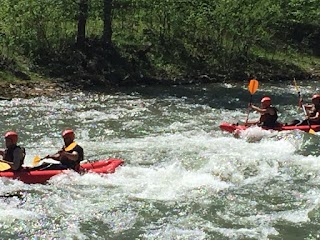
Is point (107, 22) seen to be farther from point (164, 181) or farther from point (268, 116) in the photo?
point (164, 181)

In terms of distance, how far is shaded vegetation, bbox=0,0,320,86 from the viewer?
67.6ft

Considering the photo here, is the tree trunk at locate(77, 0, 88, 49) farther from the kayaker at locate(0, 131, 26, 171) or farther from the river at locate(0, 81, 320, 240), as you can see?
the kayaker at locate(0, 131, 26, 171)

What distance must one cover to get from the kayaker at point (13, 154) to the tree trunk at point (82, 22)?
11.6 m

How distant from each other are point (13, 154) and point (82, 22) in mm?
12416

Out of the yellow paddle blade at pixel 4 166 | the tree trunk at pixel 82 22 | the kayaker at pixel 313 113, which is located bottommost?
the yellow paddle blade at pixel 4 166

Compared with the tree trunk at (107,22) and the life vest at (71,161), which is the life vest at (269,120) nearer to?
the life vest at (71,161)

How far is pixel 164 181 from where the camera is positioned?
32.8ft

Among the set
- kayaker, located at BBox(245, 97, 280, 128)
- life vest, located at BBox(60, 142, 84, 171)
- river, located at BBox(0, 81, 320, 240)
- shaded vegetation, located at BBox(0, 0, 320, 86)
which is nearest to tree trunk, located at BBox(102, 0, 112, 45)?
shaded vegetation, located at BBox(0, 0, 320, 86)

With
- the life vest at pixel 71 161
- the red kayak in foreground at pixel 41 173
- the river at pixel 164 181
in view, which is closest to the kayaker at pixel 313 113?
the river at pixel 164 181

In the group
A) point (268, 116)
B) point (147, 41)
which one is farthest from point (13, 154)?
point (147, 41)

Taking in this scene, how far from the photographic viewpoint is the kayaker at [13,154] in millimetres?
9773

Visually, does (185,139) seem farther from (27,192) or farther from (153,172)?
(27,192)

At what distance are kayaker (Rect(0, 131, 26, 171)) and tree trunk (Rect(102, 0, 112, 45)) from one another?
1246 cm

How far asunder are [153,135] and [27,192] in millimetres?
4904
